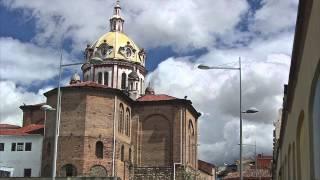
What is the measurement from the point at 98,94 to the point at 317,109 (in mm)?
57648

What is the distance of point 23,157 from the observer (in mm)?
67062

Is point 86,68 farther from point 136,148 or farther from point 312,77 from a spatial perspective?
point 312,77

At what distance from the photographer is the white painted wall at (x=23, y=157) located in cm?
6631

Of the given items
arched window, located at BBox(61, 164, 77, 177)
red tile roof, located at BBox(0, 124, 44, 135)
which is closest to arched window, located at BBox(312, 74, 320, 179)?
arched window, located at BBox(61, 164, 77, 177)

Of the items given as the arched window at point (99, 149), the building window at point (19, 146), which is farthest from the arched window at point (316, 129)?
the building window at point (19, 146)

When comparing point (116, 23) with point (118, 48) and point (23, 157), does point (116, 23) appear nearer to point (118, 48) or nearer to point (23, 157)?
point (118, 48)

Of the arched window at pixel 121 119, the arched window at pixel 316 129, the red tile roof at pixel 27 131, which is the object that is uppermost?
the arched window at pixel 121 119

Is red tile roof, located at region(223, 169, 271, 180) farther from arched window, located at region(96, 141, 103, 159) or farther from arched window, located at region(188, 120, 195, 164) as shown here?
arched window, located at region(96, 141, 103, 159)

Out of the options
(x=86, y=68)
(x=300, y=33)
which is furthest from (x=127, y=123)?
(x=300, y=33)

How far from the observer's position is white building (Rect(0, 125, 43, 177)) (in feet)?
217

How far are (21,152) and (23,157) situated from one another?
68 cm

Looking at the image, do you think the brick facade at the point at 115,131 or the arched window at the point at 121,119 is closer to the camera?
the brick facade at the point at 115,131

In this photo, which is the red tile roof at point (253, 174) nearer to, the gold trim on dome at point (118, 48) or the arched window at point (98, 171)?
the gold trim on dome at point (118, 48)

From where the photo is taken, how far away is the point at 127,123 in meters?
71.4
